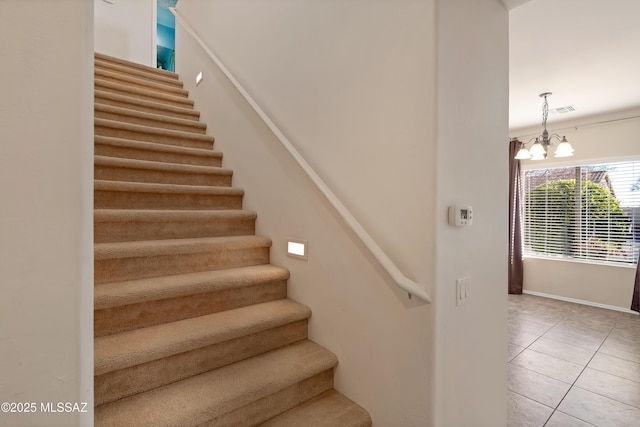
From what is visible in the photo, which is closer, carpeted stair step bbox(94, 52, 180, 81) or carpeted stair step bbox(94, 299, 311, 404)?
carpeted stair step bbox(94, 299, 311, 404)

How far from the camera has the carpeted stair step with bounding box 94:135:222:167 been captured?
2.16m

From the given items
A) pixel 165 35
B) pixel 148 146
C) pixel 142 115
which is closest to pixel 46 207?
pixel 148 146

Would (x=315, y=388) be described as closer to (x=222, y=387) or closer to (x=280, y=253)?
(x=222, y=387)

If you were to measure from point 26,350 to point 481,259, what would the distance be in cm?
159

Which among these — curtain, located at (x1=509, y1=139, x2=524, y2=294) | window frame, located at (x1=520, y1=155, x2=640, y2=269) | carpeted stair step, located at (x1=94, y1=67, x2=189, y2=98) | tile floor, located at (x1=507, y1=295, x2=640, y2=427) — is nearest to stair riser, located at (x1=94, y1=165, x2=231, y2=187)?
carpeted stair step, located at (x1=94, y1=67, x2=189, y2=98)

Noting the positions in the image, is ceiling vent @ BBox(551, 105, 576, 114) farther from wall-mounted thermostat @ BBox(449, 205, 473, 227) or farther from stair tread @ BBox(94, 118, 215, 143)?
stair tread @ BBox(94, 118, 215, 143)

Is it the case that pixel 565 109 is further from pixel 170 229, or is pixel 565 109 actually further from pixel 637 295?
pixel 170 229

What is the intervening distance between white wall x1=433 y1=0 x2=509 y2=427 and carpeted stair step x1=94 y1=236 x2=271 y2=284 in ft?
4.01

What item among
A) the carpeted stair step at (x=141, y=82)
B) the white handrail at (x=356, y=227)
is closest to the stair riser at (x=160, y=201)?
the white handrail at (x=356, y=227)

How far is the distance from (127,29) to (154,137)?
12.7 feet

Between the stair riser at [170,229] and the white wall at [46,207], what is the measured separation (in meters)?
1.30

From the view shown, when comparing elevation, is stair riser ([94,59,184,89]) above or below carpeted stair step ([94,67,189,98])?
above

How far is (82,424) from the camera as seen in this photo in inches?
21.0

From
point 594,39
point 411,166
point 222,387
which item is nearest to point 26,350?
point 222,387
